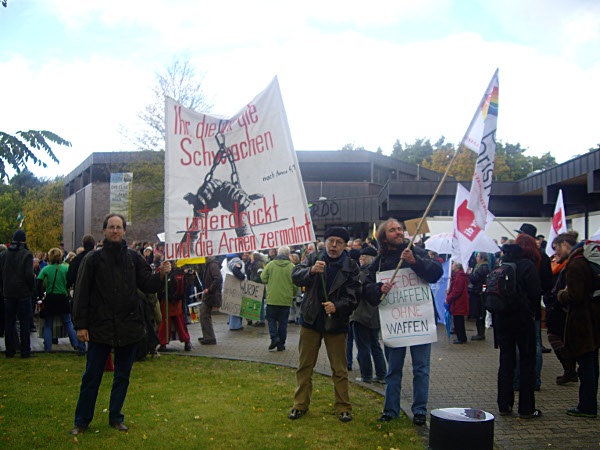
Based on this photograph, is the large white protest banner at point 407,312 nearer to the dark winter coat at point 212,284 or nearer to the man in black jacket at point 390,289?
the man in black jacket at point 390,289

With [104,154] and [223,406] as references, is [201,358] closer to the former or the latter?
[223,406]

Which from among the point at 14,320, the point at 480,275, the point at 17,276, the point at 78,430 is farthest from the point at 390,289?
the point at 14,320

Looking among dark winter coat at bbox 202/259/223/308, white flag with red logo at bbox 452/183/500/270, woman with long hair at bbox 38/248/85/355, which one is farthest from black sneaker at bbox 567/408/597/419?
woman with long hair at bbox 38/248/85/355

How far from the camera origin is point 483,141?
22.6 feet

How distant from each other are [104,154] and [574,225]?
45209mm

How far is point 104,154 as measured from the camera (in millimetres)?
57938

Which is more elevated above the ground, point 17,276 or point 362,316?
point 17,276

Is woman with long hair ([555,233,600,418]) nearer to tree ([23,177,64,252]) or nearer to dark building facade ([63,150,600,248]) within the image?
dark building facade ([63,150,600,248])

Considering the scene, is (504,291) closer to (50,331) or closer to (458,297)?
(458,297)

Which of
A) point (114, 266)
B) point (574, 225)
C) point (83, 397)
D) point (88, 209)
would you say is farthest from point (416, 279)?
point (88, 209)

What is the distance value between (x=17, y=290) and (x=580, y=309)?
8.67m

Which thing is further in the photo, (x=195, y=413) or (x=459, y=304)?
(x=459, y=304)

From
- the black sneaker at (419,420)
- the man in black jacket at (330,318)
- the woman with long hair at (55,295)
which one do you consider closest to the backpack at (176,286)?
the woman with long hair at (55,295)

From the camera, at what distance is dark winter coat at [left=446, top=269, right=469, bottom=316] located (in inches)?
477
